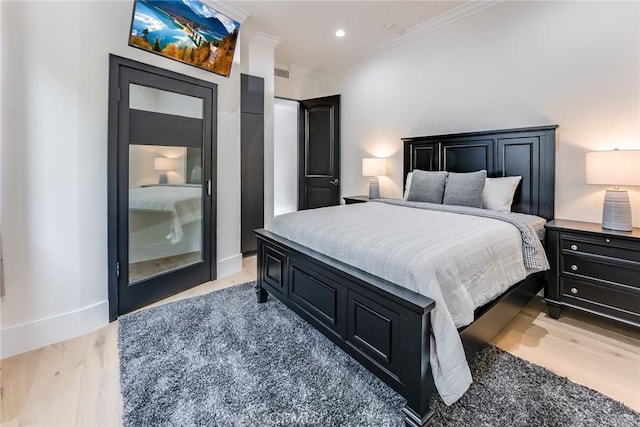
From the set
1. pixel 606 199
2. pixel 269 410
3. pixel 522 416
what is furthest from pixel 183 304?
pixel 606 199

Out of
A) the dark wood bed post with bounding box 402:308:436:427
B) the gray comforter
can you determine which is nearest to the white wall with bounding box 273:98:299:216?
the gray comforter

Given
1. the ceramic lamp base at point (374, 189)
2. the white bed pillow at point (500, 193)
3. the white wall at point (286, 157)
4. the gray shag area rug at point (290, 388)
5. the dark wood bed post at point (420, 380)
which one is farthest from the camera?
the white wall at point (286, 157)

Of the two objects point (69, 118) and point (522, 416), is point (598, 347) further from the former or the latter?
point (69, 118)

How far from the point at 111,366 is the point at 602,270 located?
3329mm

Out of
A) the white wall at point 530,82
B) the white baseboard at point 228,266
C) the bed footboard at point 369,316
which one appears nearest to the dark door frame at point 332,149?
the white wall at point 530,82

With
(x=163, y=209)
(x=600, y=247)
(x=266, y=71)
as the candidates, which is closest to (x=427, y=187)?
(x=600, y=247)

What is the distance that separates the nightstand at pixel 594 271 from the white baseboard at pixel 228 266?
3.01m

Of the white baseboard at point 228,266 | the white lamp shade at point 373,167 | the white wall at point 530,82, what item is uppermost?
the white wall at point 530,82

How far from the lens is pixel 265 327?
2.22m

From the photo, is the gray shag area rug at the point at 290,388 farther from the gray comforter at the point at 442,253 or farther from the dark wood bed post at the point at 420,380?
the gray comforter at the point at 442,253

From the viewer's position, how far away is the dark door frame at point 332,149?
4.91m

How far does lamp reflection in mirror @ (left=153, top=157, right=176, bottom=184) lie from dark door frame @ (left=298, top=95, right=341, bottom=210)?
8.99 ft

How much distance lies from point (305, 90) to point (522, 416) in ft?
16.7

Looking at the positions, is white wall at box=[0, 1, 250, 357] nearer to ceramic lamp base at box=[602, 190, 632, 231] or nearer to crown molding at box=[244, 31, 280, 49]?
crown molding at box=[244, 31, 280, 49]
